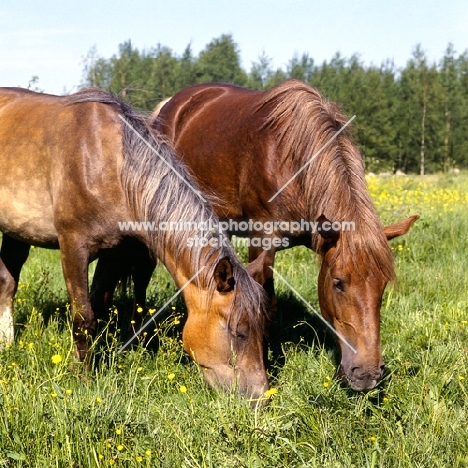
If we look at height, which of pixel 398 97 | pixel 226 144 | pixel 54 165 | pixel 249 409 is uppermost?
pixel 398 97

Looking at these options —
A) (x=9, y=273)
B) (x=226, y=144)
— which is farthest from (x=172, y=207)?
(x=9, y=273)

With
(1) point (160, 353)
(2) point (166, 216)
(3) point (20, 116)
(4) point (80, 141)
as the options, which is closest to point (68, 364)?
(1) point (160, 353)

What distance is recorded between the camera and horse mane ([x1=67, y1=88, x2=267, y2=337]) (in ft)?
11.7

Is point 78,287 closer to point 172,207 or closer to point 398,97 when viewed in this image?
point 172,207

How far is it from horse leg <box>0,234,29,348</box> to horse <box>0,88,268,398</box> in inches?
0.7

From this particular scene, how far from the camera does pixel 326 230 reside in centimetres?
383

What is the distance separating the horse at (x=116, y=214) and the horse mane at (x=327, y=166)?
72 cm

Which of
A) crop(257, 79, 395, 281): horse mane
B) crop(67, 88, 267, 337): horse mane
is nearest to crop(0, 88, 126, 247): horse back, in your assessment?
crop(67, 88, 267, 337): horse mane

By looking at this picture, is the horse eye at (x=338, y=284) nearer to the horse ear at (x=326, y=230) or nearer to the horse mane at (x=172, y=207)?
the horse ear at (x=326, y=230)

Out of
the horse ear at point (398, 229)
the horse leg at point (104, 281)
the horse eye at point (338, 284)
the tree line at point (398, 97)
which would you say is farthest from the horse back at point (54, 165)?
the tree line at point (398, 97)

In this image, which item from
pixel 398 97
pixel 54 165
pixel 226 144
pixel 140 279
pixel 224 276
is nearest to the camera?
pixel 224 276

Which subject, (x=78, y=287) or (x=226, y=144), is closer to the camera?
(x=78, y=287)

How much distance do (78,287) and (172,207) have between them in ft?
3.09

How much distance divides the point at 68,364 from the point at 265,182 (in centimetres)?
190
